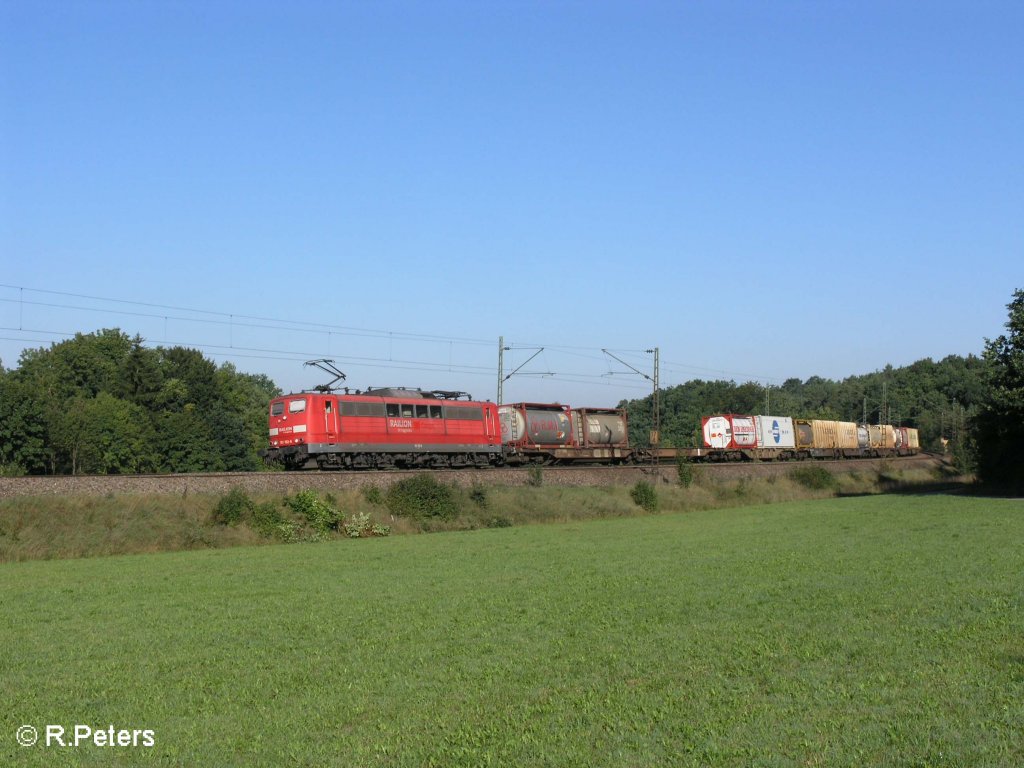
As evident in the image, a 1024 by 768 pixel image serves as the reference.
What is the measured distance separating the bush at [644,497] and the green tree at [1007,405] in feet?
62.0

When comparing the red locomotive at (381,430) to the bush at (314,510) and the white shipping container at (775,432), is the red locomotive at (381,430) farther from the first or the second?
the white shipping container at (775,432)

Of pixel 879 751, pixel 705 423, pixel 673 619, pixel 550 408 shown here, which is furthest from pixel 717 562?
pixel 705 423

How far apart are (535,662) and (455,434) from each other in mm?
35049

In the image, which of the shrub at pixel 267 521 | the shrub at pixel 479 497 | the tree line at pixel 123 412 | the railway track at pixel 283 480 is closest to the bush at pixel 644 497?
the railway track at pixel 283 480

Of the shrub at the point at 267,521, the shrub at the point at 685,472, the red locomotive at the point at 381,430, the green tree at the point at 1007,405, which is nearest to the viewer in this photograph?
the shrub at the point at 267,521

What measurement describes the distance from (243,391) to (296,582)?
99.5 metres

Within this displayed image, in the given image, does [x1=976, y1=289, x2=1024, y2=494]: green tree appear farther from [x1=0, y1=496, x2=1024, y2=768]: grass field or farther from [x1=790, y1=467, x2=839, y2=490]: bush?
[x1=0, y1=496, x2=1024, y2=768]: grass field

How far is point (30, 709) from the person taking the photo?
10.9m

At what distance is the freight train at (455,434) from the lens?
135ft

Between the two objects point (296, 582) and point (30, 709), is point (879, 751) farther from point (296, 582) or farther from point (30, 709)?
point (296, 582)

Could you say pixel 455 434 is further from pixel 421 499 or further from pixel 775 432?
pixel 775 432

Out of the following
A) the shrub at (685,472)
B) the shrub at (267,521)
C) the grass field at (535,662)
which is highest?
the shrub at (685,472)

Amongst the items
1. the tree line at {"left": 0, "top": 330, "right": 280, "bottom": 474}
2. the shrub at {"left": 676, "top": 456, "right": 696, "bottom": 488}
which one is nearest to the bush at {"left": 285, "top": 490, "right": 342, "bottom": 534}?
the shrub at {"left": 676, "top": 456, "right": 696, "bottom": 488}

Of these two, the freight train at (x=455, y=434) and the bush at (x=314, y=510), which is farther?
the freight train at (x=455, y=434)
